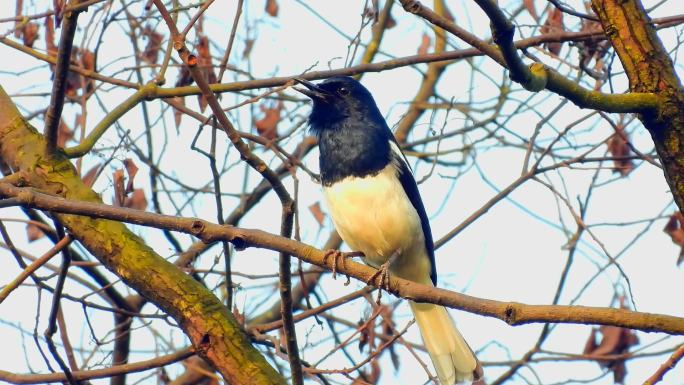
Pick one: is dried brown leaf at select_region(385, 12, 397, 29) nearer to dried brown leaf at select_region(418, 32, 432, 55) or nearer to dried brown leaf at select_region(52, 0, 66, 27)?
dried brown leaf at select_region(418, 32, 432, 55)

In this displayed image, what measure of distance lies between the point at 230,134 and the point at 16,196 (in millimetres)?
757

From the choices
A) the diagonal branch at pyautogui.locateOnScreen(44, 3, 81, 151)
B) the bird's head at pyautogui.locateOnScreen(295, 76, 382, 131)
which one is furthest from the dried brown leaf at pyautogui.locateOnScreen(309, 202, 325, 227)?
the diagonal branch at pyautogui.locateOnScreen(44, 3, 81, 151)

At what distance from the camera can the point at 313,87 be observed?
527 cm

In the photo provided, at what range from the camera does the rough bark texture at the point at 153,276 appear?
407 centimetres

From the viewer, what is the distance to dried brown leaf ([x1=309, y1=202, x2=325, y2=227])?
610cm

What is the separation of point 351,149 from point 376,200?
366 mm

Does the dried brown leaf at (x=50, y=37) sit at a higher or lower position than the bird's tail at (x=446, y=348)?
higher

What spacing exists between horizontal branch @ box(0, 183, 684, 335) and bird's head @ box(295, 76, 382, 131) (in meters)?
1.98

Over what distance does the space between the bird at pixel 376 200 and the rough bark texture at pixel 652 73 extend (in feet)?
5.72

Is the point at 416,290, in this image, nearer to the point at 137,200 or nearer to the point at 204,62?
the point at 204,62

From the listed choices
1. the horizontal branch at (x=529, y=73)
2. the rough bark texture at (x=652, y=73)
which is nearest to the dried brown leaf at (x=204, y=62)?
the horizontal branch at (x=529, y=73)

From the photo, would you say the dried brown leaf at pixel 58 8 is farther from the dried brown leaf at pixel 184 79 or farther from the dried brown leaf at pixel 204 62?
the dried brown leaf at pixel 204 62

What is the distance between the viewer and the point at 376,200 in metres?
4.76

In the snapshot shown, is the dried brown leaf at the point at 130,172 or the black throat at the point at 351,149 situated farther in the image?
the black throat at the point at 351,149
